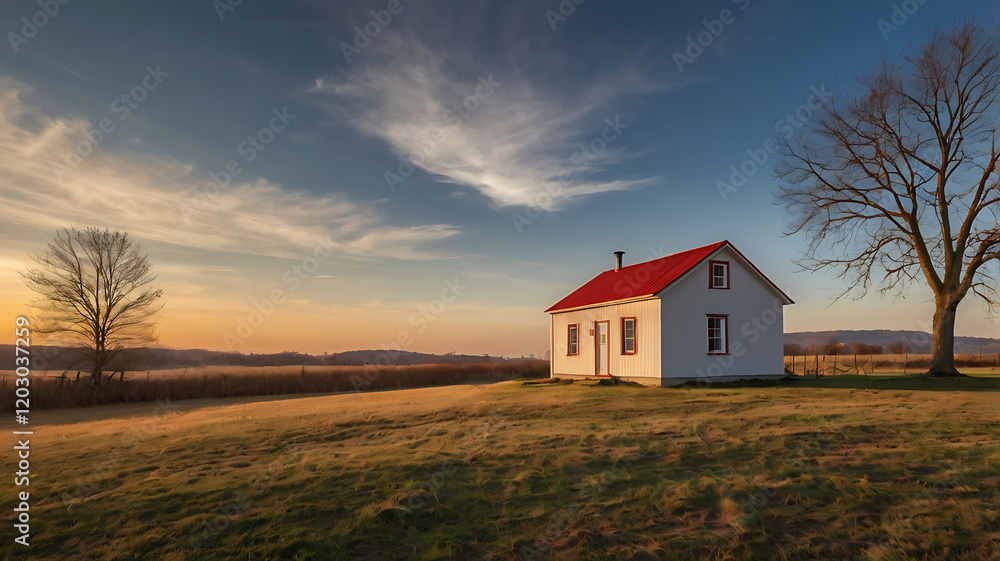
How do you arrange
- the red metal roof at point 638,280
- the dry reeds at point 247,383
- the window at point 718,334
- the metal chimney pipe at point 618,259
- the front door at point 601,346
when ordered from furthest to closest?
the metal chimney pipe at point 618,259
the dry reeds at point 247,383
the front door at point 601,346
the window at point 718,334
the red metal roof at point 638,280

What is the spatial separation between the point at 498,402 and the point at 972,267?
961 inches

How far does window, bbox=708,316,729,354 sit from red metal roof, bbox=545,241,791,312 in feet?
9.70

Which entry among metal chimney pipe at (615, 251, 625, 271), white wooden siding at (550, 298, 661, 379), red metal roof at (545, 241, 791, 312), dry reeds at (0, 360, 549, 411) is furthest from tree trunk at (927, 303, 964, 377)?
dry reeds at (0, 360, 549, 411)

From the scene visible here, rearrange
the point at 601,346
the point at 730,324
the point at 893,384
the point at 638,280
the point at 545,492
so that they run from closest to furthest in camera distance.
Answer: the point at 545,492 < the point at 893,384 < the point at 730,324 < the point at 601,346 < the point at 638,280

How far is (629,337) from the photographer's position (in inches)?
1065

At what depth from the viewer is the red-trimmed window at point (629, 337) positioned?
2652 centimetres

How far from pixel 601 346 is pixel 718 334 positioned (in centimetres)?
575

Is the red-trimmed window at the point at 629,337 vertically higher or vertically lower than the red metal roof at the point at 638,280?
lower

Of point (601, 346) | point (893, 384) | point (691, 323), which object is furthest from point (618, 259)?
point (893, 384)

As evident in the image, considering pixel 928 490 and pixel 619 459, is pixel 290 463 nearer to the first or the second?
pixel 619 459

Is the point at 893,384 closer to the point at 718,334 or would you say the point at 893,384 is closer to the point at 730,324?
the point at 730,324

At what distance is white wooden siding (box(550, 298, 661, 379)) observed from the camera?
2516 centimetres

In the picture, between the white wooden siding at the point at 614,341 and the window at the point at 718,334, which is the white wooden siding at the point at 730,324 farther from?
the white wooden siding at the point at 614,341

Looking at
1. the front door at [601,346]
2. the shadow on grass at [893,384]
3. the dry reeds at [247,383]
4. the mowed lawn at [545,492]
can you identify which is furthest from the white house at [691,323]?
the dry reeds at [247,383]
